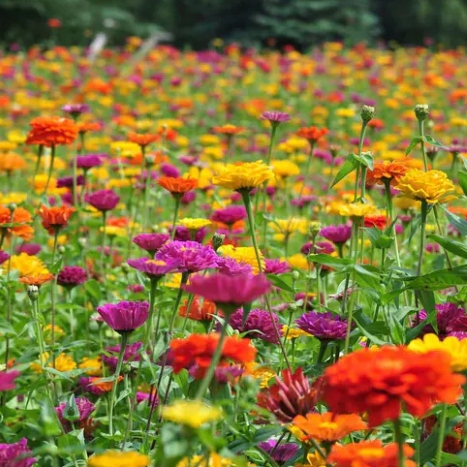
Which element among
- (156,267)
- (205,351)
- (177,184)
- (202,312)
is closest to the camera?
(205,351)

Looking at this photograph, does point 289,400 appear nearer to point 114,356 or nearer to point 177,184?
point 177,184

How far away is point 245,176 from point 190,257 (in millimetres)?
172

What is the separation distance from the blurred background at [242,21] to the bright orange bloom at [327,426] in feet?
34.1

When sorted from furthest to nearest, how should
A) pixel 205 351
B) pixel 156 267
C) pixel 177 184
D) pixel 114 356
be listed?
pixel 114 356, pixel 177 184, pixel 156 267, pixel 205 351

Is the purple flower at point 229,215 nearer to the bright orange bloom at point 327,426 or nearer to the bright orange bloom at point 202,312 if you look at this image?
the bright orange bloom at point 202,312

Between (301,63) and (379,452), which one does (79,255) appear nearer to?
(379,452)

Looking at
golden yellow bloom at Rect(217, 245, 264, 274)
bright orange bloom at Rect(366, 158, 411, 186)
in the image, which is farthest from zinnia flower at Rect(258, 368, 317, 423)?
bright orange bloom at Rect(366, 158, 411, 186)

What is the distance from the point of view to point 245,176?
141 cm

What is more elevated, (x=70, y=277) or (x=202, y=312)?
(x=202, y=312)

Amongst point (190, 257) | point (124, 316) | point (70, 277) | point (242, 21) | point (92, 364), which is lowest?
point (242, 21)

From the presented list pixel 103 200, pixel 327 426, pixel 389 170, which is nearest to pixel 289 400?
pixel 327 426

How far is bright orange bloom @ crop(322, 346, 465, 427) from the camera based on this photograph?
887mm

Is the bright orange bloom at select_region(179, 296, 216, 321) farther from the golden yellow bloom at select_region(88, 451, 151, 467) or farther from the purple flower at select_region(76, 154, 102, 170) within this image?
the purple flower at select_region(76, 154, 102, 170)

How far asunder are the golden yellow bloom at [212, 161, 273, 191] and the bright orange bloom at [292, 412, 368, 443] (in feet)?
1.53
